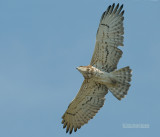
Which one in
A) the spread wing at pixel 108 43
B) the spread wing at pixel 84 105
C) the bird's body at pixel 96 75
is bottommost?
the spread wing at pixel 84 105

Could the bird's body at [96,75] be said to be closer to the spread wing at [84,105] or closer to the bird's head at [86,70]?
the bird's head at [86,70]

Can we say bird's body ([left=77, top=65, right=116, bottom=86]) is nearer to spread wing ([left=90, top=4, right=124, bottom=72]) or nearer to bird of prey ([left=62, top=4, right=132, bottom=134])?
bird of prey ([left=62, top=4, right=132, bottom=134])

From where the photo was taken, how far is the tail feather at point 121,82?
11875 mm

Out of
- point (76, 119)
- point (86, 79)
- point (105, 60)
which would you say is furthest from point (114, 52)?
point (76, 119)

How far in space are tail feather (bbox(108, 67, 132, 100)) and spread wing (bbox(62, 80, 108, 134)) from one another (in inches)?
15.8

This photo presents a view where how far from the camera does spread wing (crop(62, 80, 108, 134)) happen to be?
1223 cm

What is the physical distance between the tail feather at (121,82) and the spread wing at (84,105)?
401 millimetres

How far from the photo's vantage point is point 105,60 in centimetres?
1201

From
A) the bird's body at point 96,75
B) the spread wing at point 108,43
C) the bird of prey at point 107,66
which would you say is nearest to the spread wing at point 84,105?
the bird of prey at point 107,66

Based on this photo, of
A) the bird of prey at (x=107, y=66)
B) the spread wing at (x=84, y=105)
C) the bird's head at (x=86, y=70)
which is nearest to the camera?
the bird's head at (x=86, y=70)

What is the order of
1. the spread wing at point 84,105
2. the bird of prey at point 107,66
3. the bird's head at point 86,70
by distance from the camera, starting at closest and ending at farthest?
the bird's head at point 86,70 < the bird of prey at point 107,66 < the spread wing at point 84,105

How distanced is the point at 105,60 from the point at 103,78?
0.61 m

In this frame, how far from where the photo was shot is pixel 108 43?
1194cm

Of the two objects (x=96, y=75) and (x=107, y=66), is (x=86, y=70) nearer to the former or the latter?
(x=96, y=75)
